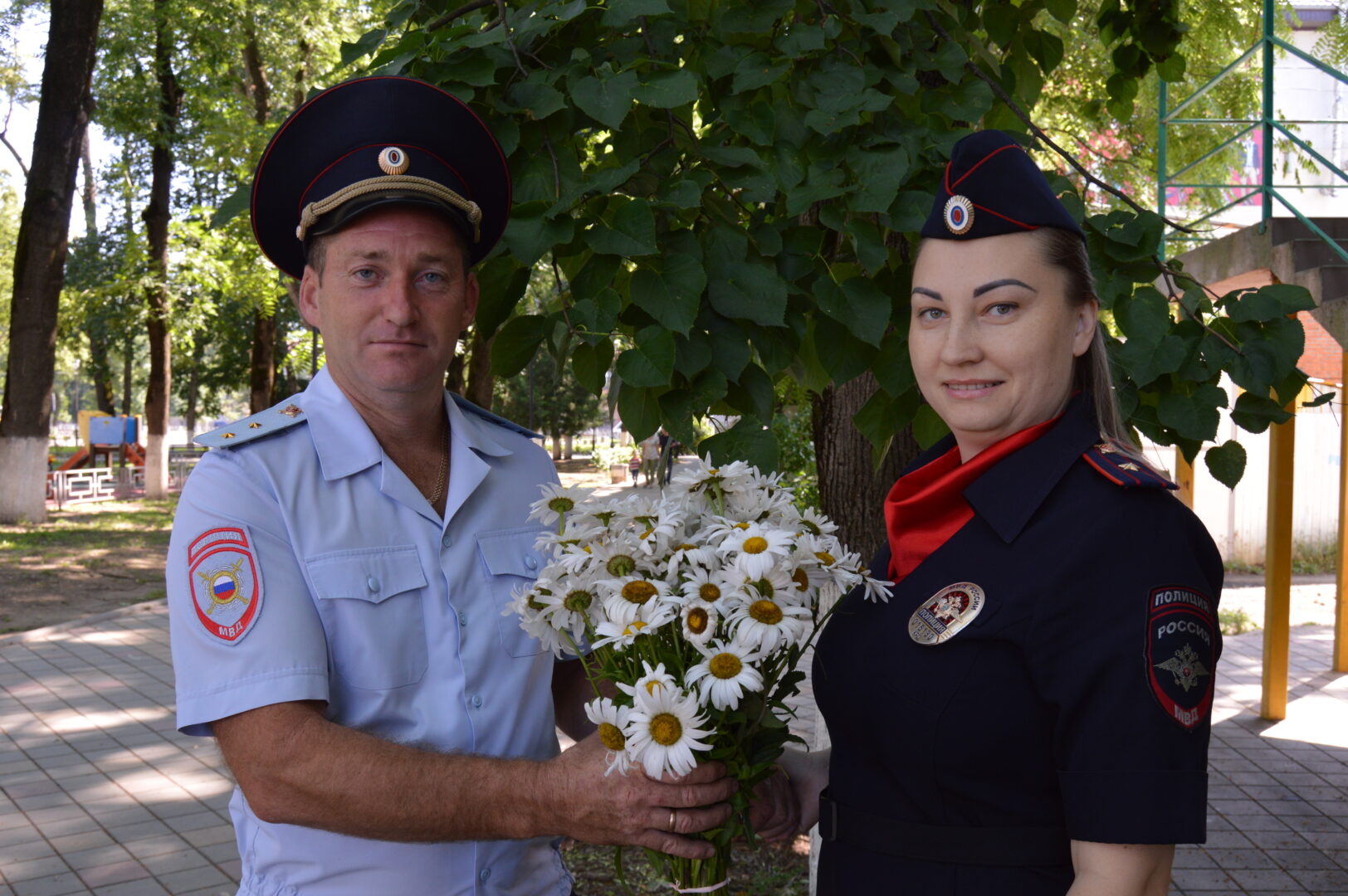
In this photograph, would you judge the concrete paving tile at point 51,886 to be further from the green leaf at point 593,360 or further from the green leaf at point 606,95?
the green leaf at point 606,95

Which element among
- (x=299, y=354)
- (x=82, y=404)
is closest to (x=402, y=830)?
(x=299, y=354)

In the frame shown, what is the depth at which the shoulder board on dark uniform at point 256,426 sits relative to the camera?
1.98 meters

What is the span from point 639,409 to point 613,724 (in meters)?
0.74

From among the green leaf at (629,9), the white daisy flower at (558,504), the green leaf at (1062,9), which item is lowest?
the white daisy flower at (558,504)

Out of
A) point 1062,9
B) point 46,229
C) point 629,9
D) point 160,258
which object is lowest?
point 629,9

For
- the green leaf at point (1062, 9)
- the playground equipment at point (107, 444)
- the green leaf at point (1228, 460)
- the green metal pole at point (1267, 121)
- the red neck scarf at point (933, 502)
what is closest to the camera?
the red neck scarf at point (933, 502)

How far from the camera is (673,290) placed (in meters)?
2.07

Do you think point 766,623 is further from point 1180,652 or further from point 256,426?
point 256,426

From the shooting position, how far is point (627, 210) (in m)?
2.08

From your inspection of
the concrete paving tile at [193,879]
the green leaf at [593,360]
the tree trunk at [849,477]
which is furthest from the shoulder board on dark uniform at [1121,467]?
the concrete paving tile at [193,879]

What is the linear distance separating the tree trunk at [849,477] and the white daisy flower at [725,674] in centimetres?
289

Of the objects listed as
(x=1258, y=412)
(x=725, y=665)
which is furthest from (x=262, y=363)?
(x=725, y=665)

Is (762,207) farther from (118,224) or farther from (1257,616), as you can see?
(118,224)

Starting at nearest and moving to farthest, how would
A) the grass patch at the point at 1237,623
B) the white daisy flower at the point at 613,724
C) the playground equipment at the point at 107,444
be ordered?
the white daisy flower at the point at 613,724, the grass patch at the point at 1237,623, the playground equipment at the point at 107,444
